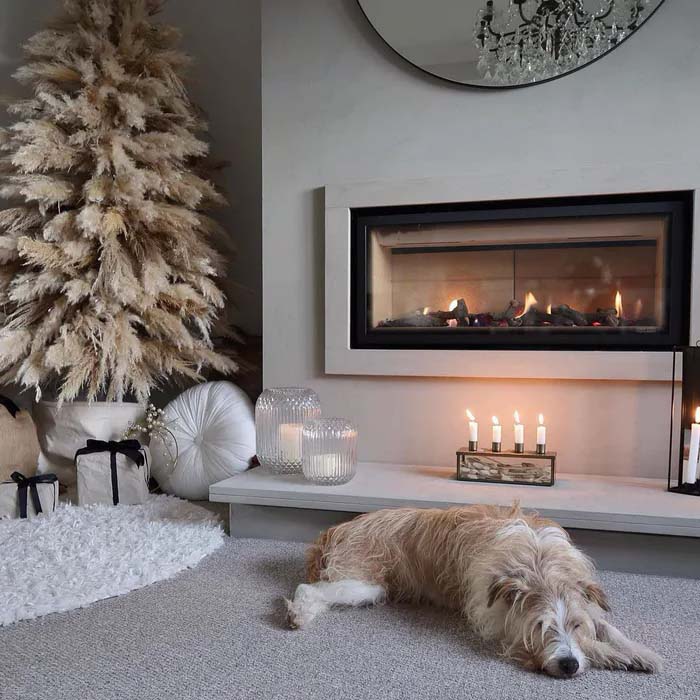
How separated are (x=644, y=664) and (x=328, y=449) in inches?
40.6

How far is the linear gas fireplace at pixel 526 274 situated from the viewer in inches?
85.0

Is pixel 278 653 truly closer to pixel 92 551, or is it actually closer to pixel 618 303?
pixel 92 551

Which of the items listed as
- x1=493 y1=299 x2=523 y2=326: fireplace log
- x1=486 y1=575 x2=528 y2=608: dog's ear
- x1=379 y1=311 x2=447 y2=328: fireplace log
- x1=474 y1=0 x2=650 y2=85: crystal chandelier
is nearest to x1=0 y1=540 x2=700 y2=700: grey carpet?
x1=486 y1=575 x2=528 y2=608: dog's ear

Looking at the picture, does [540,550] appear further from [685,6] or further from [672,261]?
[685,6]

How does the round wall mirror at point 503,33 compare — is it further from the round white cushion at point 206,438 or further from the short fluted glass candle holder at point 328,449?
the round white cushion at point 206,438

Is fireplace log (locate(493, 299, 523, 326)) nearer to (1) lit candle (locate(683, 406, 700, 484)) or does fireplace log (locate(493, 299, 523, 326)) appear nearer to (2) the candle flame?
(2) the candle flame

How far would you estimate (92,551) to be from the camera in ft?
5.84

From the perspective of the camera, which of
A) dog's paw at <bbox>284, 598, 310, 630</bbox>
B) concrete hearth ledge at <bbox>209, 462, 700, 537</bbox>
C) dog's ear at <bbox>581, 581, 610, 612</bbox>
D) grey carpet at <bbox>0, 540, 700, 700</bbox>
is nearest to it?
grey carpet at <bbox>0, 540, 700, 700</bbox>

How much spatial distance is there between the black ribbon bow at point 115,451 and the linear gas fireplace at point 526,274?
2.81 ft

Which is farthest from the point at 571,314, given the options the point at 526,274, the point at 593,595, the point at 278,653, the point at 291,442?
the point at 278,653

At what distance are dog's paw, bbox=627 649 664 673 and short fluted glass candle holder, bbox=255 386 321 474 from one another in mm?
1207

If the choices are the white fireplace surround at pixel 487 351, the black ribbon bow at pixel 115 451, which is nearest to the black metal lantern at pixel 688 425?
the white fireplace surround at pixel 487 351

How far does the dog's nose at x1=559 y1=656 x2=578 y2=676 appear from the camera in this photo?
1154 millimetres

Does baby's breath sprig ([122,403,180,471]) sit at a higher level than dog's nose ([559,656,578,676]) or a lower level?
higher
